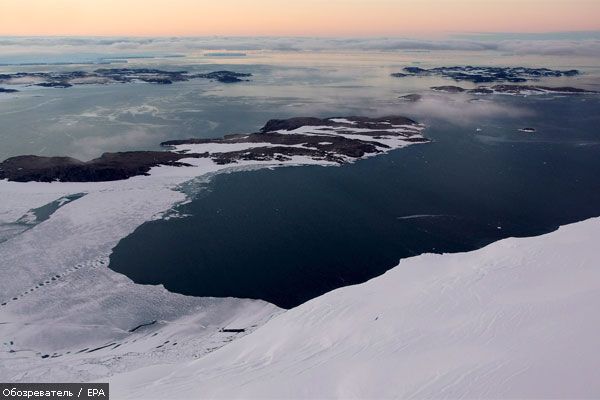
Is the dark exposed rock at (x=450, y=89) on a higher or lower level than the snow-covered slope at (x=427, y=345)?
higher

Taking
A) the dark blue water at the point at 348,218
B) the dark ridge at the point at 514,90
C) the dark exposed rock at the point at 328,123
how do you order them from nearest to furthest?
the dark blue water at the point at 348,218
the dark exposed rock at the point at 328,123
the dark ridge at the point at 514,90

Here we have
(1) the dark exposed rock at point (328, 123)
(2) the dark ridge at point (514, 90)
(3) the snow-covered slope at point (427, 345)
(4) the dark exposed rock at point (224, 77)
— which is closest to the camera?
(3) the snow-covered slope at point (427, 345)

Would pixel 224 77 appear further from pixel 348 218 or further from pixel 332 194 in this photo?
pixel 348 218

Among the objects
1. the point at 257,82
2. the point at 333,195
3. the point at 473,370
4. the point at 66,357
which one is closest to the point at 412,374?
the point at 473,370

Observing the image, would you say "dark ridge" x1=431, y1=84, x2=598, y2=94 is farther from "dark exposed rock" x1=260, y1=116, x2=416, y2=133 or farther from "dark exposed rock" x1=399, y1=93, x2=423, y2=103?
"dark exposed rock" x1=260, y1=116, x2=416, y2=133

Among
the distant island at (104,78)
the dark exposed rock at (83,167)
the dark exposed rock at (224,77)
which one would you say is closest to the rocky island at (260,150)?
the dark exposed rock at (83,167)

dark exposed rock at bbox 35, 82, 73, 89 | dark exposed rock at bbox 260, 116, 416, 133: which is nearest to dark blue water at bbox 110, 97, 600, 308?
dark exposed rock at bbox 260, 116, 416, 133

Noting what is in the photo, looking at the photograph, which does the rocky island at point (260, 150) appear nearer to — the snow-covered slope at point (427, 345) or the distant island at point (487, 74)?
the snow-covered slope at point (427, 345)

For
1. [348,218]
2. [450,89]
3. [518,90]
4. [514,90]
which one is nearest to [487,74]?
[514,90]
